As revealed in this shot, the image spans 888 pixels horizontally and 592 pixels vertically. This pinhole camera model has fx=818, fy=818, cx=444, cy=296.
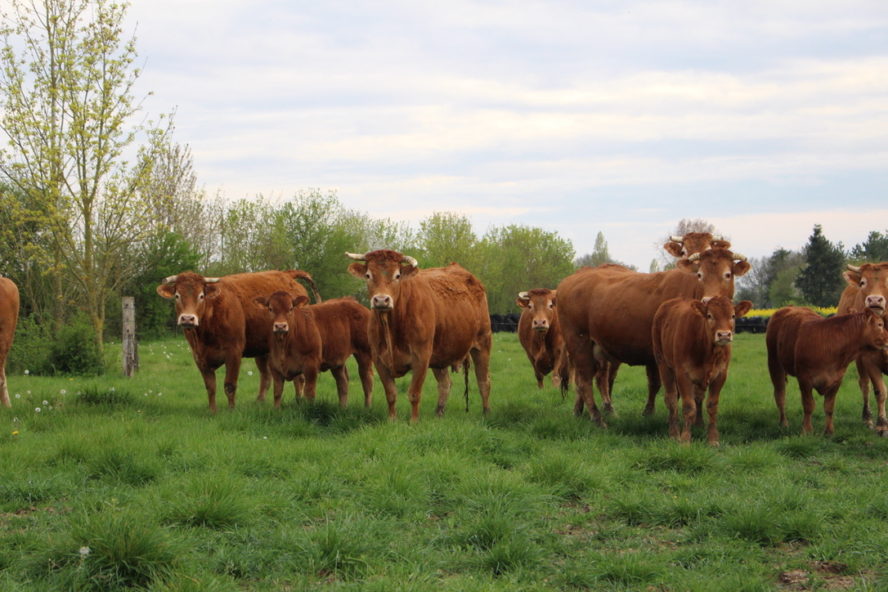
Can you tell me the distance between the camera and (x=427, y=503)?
6.40m

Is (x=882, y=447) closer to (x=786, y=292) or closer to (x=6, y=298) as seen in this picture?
(x=6, y=298)

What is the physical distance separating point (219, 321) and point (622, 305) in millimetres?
5360

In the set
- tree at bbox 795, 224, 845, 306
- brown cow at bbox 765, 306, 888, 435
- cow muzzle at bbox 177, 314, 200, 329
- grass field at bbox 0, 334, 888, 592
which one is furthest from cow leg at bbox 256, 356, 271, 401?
tree at bbox 795, 224, 845, 306

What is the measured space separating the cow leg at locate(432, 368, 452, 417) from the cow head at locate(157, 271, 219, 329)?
3.16 m

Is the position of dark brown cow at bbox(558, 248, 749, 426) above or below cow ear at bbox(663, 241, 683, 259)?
below

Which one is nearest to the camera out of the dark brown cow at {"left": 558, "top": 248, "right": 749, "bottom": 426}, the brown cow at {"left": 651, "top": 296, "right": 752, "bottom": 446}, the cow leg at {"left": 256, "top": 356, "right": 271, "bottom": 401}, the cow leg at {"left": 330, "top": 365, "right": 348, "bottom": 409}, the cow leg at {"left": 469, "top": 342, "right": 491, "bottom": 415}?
the brown cow at {"left": 651, "top": 296, "right": 752, "bottom": 446}

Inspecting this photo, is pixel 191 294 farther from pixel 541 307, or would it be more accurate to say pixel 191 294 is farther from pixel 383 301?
pixel 541 307

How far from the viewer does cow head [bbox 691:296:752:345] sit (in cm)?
832

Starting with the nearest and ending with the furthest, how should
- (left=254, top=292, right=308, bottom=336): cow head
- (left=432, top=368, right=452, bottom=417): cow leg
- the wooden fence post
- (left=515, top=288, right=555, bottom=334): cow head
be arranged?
1. (left=254, top=292, right=308, bottom=336): cow head
2. (left=432, top=368, right=452, bottom=417): cow leg
3. (left=515, top=288, right=555, bottom=334): cow head
4. the wooden fence post

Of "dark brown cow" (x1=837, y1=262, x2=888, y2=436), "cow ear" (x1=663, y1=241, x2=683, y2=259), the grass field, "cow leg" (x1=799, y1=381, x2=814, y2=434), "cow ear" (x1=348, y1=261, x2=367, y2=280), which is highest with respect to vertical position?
"cow ear" (x1=663, y1=241, x2=683, y2=259)

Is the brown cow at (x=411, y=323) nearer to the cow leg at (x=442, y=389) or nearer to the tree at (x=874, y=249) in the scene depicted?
the cow leg at (x=442, y=389)

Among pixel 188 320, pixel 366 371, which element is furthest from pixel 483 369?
pixel 188 320

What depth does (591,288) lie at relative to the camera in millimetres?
11086

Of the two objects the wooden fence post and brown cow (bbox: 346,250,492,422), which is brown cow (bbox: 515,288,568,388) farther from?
the wooden fence post
